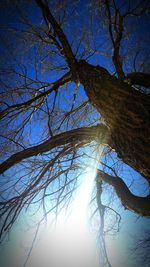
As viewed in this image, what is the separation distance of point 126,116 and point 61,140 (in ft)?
2.65

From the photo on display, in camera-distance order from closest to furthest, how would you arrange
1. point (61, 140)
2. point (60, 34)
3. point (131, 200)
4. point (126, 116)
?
point (126, 116)
point (61, 140)
point (60, 34)
point (131, 200)

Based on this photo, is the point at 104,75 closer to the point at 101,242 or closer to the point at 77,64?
Answer: the point at 77,64

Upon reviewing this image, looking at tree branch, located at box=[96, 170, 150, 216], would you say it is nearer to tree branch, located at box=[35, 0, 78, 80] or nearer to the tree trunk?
the tree trunk

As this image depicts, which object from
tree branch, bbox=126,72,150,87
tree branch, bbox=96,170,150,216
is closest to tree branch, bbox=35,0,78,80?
tree branch, bbox=126,72,150,87

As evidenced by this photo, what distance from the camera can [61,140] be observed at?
7.81ft

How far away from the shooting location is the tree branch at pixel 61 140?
2.23 meters

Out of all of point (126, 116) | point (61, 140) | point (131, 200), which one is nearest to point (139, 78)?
point (126, 116)

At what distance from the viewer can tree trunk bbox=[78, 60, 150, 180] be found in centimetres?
195

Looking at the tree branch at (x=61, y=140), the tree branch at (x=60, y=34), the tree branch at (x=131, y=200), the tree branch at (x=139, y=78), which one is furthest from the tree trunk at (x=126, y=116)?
the tree branch at (x=131, y=200)

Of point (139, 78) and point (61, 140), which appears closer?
point (61, 140)

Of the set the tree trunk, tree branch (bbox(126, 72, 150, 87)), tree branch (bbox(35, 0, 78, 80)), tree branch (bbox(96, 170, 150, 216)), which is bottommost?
tree branch (bbox(96, 170, 150, 216))

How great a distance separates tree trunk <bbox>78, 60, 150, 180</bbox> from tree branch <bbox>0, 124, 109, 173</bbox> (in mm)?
307

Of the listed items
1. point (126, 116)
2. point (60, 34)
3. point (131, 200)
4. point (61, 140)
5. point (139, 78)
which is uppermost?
point (60, 34)

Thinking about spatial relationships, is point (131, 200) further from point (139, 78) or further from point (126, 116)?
point (139, 78)
